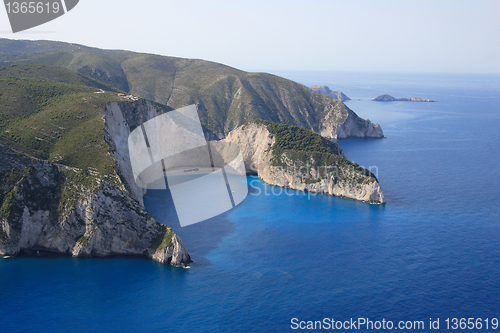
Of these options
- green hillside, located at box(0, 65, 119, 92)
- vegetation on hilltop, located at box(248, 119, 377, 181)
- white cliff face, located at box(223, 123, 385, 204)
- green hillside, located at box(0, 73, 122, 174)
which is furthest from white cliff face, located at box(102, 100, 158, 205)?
green hillside, located at box(0, 65, 119, 92)

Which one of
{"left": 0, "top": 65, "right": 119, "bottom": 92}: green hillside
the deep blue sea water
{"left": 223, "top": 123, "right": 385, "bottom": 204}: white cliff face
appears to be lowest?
the deep blue sea water

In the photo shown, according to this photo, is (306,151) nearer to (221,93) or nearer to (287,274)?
(287,274)

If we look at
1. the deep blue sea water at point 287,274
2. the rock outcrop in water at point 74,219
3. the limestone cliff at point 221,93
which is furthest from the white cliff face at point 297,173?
the rock outcrop in water at point 74,219

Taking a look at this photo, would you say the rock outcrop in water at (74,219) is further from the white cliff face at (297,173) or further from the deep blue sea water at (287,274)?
the white cliff face at (297,173)

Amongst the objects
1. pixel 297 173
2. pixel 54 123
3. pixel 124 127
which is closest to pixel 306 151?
pixel 297 173

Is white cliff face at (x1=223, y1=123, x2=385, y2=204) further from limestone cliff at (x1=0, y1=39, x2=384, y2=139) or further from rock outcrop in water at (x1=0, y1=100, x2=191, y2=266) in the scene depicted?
rock outcrop in water at (x1=0, y1=100, x2=191, y2=266)
